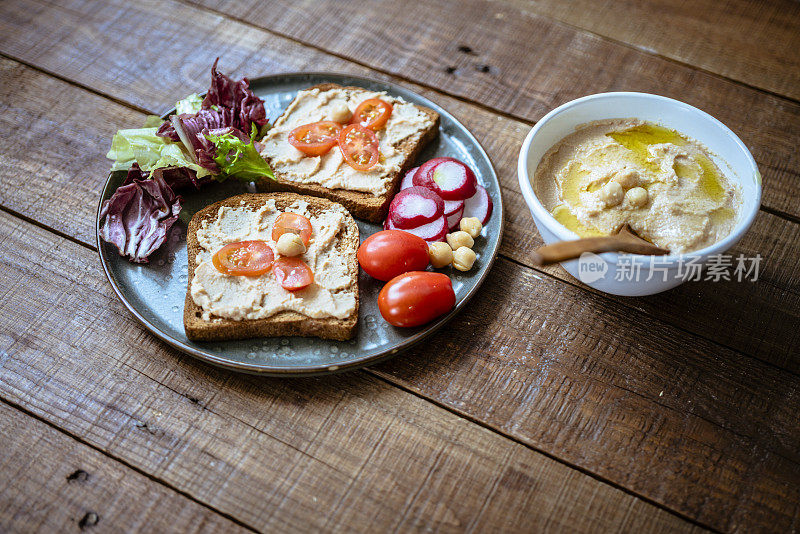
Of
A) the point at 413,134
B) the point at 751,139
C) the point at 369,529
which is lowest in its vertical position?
the point at 369,529

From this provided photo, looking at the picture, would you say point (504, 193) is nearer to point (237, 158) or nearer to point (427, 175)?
point (427, 175)

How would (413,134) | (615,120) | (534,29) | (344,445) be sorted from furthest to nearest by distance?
1. (534,29)
2. (413,134)
3. (615,120)
4. (344,445)

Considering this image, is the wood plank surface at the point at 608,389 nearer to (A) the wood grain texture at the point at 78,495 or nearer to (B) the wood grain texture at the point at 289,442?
(B) the wood grain texture at the point at 289,442

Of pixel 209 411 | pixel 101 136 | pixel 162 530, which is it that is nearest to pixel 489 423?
pixel 209 411

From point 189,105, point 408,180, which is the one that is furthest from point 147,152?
point 408,180

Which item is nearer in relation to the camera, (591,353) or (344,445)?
A: (344,445)

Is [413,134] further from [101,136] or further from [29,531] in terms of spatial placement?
[29,531]
